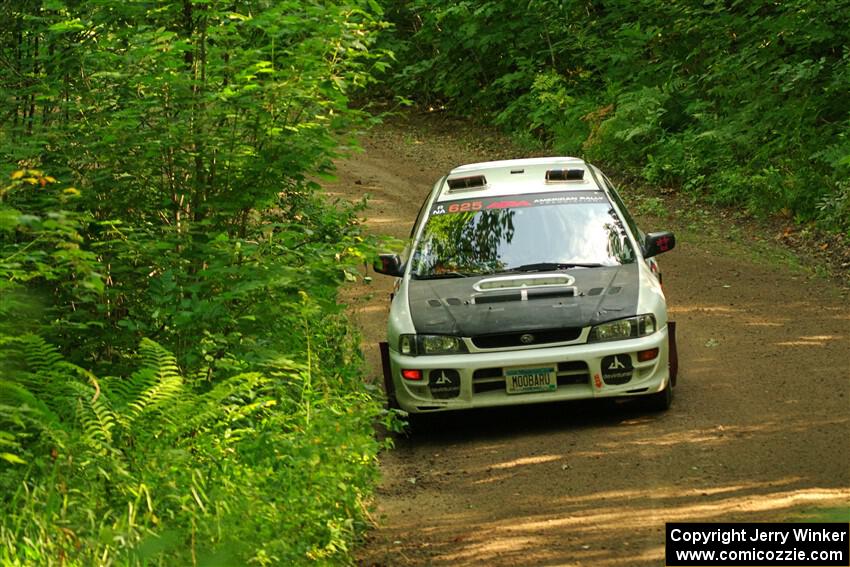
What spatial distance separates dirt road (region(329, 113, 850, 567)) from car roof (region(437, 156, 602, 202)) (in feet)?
6.03

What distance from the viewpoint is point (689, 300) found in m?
13.3

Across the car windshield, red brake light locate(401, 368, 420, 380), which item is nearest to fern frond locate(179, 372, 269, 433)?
red brake light locate(401, 368, 420, 380)

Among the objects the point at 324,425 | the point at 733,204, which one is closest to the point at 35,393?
the point at 324,425

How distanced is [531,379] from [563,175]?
241cm

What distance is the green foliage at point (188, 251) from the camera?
642cm

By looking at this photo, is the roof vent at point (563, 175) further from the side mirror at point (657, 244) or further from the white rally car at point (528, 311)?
the side mirror at point (657, 244)

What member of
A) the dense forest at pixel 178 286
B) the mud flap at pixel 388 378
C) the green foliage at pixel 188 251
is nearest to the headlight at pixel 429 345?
the mud flap at pixel 388 378

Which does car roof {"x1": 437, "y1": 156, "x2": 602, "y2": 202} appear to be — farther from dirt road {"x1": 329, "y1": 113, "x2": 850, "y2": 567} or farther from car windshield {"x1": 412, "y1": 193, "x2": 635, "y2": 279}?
dirt road {"x1": 329, "y1": 113, "x2": 850, "y2": 567}

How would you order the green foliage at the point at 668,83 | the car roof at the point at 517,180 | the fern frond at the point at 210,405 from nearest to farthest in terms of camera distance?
the fern frond at the point at 210,405 < the car roof at the point at 517,180 < the green foliage at the point at 668,83

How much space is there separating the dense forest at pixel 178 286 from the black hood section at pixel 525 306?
2.43 ft

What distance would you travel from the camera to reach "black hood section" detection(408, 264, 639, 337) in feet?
28.8

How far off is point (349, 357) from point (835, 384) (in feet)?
13.4

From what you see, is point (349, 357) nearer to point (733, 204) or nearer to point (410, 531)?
point (410, 531)

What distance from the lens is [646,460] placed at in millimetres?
8109
